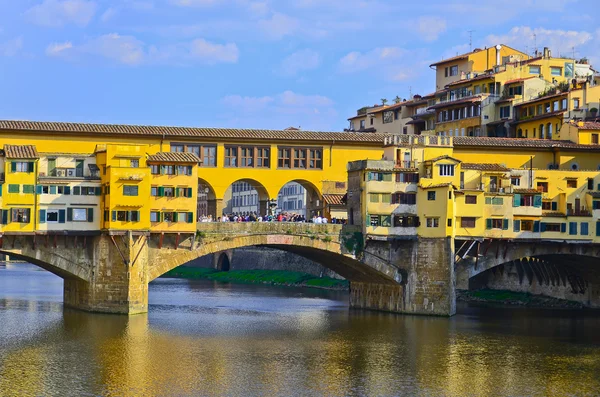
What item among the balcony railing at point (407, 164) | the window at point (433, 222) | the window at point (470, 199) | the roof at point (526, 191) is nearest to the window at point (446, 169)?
the balcony railing at point (407, 164)

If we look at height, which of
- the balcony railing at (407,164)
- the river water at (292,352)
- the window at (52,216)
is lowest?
the river water at (292,352)

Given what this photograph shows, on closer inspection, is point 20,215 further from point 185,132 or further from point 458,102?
point 458,102

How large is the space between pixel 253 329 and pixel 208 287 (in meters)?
48.0

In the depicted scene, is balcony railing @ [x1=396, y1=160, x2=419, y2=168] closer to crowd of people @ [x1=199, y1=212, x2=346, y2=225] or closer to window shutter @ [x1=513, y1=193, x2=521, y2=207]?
crowd of people @ [x1=199, y1=212, x2=346, y2=225]

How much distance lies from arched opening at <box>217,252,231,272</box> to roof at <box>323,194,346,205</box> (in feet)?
202

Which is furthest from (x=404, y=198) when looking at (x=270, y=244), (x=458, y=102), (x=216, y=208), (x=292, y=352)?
(x=458, y=102)

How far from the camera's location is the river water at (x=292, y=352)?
5366 cm

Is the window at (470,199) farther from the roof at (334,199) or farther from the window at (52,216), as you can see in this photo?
the window at (52,216)

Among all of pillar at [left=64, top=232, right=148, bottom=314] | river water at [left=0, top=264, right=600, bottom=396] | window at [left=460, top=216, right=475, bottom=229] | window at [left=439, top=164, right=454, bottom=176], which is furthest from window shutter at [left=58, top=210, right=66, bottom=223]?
window at [left=460, top=216, right=475, bottom=229]

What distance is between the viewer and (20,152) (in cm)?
7569

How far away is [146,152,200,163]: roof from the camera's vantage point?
77.9 m

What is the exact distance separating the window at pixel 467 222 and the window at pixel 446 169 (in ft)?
11.7

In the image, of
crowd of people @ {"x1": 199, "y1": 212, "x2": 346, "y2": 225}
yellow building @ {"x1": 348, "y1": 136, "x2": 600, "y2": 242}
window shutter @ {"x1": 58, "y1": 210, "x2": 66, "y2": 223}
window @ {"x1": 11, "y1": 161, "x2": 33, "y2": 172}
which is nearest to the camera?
window @ {"x1": 11, "y1": 161, "x2": 33, "y2": 172}

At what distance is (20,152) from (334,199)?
25857mm
